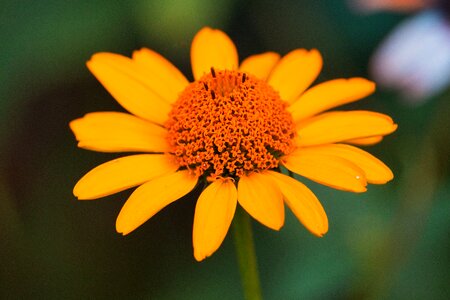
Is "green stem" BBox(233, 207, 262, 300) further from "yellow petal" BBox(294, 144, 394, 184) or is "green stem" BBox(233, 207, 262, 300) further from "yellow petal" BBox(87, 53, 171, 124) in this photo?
"yellow petal" BBox(87, 53, 171, 124)

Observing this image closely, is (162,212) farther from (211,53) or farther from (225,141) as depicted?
(225,141)

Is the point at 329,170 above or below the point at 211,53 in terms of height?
below

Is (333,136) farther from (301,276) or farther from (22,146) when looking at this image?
(22,146)

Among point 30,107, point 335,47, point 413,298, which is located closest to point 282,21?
point 335,47

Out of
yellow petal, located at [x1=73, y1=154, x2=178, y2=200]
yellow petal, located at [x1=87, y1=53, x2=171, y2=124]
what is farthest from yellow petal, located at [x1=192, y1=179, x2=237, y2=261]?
yellow petal, located at [x1=87, y1=53, x2=171, y2=124]

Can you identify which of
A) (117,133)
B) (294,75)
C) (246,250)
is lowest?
(246,250)

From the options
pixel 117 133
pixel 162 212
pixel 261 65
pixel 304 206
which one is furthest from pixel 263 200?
pixel 162 212
